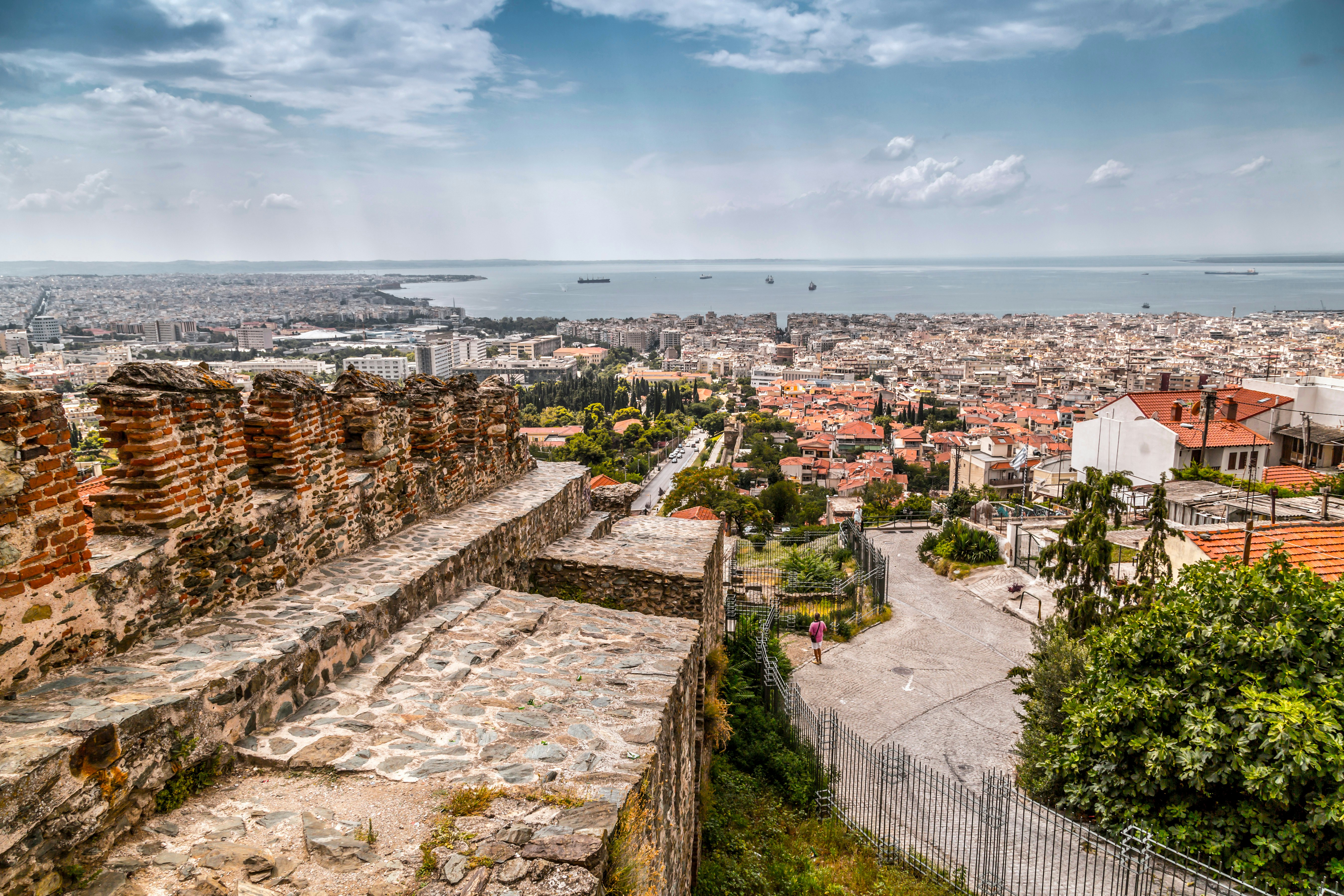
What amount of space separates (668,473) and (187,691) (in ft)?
200

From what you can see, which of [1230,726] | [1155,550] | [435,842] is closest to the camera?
[435,842]

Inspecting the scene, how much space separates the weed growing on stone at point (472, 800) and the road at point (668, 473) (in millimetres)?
30093

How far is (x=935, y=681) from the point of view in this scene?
35.5ft

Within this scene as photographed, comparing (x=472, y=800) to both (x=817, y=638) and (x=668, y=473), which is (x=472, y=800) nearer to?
(x=817, y=638)

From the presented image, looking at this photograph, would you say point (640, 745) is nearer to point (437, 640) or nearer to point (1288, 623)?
point (437, 640)

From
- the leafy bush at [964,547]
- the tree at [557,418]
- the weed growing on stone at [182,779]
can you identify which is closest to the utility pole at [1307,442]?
the leafy bush at [964,547]

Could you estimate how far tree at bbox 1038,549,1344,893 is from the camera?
5211 mm

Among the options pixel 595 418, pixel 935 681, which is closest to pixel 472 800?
pixel 935 681

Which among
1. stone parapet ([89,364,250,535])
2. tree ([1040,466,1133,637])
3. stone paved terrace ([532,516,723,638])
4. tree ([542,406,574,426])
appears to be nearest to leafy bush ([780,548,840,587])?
tree ([1040,466,1133,637])

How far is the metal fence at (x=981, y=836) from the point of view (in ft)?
18.9

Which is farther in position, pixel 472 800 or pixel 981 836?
pixel 981 836

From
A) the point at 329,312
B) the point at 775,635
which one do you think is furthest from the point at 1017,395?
the point at 329,312

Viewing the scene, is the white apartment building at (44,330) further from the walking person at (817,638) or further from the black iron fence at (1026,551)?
the black iron fence at (1026,551)

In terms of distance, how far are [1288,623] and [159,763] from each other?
7229 mm
